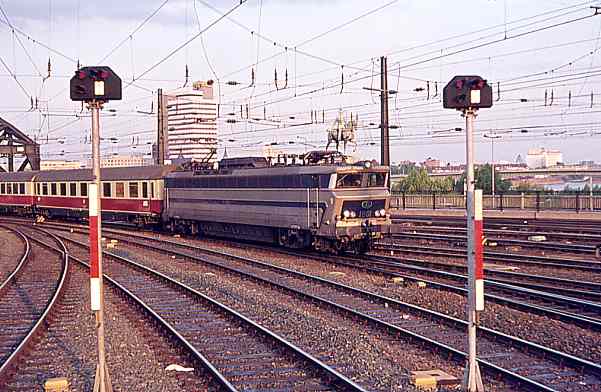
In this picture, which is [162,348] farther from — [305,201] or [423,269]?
[305,201]

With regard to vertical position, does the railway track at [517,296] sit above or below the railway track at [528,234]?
below

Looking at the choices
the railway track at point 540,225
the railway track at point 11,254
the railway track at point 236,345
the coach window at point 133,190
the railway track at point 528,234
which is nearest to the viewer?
the railway track at point 236,345

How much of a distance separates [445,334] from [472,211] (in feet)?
14.7

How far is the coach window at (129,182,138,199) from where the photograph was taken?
38969mm

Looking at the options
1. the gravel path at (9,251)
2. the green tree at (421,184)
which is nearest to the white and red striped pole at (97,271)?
the gravel path at (9,251)

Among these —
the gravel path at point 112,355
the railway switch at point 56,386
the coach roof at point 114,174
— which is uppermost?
the coach roof at point 114,174

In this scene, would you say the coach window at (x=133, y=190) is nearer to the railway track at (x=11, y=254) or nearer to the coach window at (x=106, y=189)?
the coach window at (x=106, y=189)

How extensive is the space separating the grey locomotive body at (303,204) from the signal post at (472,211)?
1444 centimetres

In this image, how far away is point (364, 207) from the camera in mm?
23656

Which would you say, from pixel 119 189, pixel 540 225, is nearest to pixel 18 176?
pixel 119 189

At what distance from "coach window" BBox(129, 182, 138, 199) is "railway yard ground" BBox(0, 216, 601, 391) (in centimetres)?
1354

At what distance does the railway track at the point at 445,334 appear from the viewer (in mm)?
9383

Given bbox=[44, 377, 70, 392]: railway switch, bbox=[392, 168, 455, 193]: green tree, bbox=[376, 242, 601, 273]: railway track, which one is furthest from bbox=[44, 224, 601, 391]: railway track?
bbox=[392, 168, 455, 193]: green tree

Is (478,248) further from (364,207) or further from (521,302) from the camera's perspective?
(364,207)
